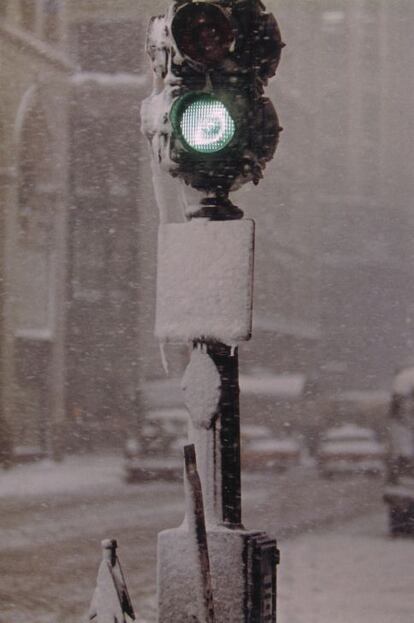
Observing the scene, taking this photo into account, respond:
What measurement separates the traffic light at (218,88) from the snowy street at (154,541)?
3282 mm

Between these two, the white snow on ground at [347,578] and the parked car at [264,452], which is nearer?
the white snow on ground at [347,578]

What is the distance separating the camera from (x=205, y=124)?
4.66m

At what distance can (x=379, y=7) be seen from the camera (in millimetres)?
58156

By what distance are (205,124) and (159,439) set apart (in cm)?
1627

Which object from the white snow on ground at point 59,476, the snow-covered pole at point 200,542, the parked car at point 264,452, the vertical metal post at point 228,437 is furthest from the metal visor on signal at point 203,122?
the parked car at point 264,452

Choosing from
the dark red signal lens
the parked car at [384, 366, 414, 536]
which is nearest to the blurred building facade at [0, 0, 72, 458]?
the parked car at [384, 366, 414, 536]

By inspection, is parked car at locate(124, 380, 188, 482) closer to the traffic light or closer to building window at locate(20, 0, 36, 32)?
building window at locate(20, 0, 36, 32)

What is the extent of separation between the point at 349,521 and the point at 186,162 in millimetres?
9097

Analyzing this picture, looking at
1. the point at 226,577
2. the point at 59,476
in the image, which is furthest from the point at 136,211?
the point at 226,577

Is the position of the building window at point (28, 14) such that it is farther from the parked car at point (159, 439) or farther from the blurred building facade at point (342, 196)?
the blurred building facade at point (342, 196)

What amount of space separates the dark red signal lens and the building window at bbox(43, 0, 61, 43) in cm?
1938

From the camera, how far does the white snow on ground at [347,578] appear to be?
290 inches

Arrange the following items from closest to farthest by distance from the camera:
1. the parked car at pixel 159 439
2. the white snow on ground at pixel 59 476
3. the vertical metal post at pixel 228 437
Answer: the vertical metal post at pixel 228 437
the white snow on ground at pixel 59 476
the parked car at pixel 159 439

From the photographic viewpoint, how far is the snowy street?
7.69 metres
